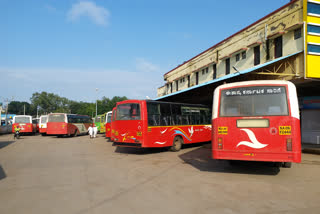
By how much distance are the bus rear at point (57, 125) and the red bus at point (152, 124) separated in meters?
14.4

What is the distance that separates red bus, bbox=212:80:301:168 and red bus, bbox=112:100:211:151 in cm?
513

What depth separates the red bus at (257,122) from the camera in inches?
266

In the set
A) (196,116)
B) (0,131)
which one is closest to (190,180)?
(196,116)

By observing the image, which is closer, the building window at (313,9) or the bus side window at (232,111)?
the bus side window at (232,111)

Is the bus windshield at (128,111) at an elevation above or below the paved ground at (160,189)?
above

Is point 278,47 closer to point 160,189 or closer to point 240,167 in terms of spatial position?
point 240,167

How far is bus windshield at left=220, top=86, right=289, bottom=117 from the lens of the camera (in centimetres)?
700

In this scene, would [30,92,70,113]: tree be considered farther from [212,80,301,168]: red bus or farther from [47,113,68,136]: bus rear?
[212,80,301,168]: red bus

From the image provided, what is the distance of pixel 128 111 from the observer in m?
12.6

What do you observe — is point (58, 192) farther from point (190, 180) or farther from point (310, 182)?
point (310, 182)

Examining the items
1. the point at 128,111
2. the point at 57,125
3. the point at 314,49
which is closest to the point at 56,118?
the point at 57,125

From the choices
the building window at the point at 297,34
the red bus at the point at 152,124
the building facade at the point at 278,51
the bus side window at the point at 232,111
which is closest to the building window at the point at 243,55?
the building facade at the point at 278,51

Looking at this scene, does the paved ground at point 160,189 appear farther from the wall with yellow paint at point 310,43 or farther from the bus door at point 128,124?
the wall with yellow paint at point 310,43

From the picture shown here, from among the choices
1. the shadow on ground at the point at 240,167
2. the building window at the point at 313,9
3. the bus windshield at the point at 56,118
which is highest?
the building window at the point at 313,9
